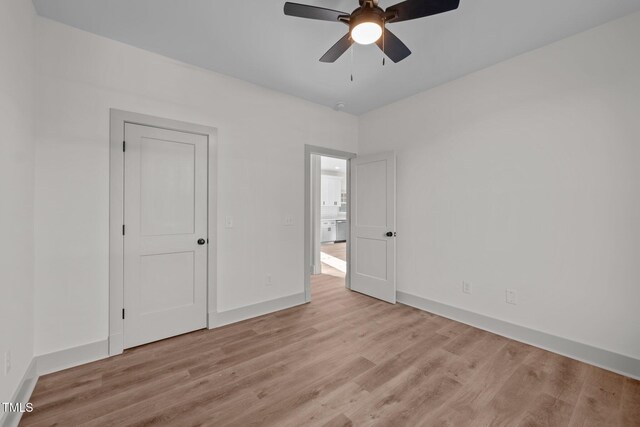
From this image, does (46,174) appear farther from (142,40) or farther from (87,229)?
(142,40)

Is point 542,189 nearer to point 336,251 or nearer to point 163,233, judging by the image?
point 163,233

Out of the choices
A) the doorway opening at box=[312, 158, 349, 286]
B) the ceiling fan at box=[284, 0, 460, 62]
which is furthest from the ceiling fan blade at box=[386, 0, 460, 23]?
the doorway opening at box=[312, 158, 349, 286]

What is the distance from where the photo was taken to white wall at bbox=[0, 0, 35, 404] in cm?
153

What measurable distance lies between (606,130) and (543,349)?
198 cm

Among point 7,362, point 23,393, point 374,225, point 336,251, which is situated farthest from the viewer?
point 336,251

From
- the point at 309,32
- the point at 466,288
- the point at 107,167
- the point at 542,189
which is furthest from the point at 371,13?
the point at 466,288

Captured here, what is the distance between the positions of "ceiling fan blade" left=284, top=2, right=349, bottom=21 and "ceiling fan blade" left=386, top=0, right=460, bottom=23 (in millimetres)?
337

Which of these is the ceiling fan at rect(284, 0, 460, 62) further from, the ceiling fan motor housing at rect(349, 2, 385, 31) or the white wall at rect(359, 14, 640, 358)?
the white wall at rect(359, 14, 640, 358)

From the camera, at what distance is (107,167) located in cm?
236

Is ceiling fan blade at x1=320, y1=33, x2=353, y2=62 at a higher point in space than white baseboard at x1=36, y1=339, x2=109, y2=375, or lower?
higher

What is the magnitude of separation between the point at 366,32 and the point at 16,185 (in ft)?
7.94

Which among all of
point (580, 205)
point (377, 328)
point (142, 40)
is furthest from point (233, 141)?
point (580, 205)

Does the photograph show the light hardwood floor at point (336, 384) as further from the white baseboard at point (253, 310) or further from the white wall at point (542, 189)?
the white wall at point (542, 189)

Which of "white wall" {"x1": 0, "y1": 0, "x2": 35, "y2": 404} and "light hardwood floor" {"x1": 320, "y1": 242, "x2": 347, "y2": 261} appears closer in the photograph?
"white wall" {"x1": 0, "y1": 0, "x2": 35, "y2": 404}
